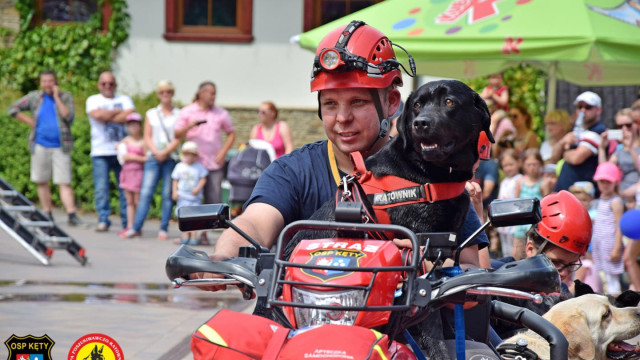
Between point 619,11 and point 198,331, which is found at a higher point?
point 619,11

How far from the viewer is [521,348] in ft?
10.6

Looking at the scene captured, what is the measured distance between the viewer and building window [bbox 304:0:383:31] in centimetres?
2002

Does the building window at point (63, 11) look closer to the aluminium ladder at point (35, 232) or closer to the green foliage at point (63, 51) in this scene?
the green foliage at point (63, 51)

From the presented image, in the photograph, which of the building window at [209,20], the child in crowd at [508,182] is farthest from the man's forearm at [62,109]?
the building window at [209,20]

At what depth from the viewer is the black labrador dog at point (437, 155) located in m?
3.10

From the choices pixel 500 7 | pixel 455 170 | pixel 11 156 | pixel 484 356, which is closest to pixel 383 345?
pixel 484 356

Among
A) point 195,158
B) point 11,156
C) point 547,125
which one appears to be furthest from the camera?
point 11,156

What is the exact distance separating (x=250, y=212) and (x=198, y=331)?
47.8 inches

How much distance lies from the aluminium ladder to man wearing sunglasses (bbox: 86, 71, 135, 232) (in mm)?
2760

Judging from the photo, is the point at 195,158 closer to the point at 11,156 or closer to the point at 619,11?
the point at 11,156

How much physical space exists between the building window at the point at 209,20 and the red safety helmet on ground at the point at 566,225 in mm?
15813

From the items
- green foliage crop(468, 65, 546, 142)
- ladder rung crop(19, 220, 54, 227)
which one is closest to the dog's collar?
ladder rung crop(19, 220, 54, 227)

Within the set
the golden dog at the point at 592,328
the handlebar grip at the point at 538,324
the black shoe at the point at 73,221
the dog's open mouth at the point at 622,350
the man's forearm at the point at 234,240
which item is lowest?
the black shoe at the point at 73,221

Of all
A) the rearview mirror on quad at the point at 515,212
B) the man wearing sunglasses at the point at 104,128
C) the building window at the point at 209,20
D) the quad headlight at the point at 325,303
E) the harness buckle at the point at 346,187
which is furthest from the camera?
the building window at the point at 209,20
